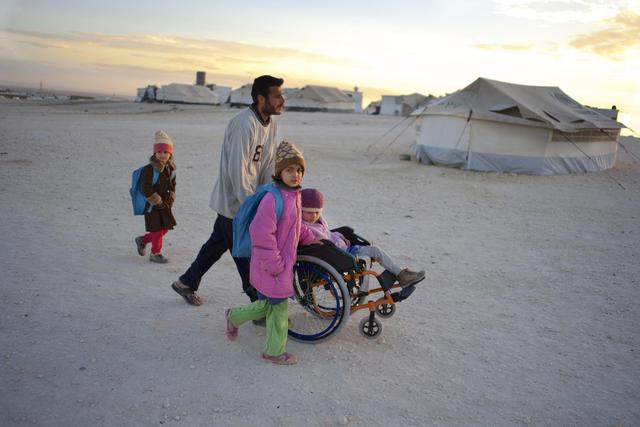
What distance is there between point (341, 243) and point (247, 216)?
904mm

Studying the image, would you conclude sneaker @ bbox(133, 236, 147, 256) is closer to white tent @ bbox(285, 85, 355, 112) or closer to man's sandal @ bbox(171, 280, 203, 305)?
man's sandal @ bbox(171, 280, 203, 305)

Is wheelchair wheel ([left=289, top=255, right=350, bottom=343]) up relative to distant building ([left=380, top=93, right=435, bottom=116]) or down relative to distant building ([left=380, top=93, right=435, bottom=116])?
down

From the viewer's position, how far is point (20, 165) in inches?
404

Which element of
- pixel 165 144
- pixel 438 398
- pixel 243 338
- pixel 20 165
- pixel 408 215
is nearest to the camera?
pixel 438 398

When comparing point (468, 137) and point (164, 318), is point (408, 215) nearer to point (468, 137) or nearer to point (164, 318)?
point (164, 318)

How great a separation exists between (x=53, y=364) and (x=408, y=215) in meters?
6.05

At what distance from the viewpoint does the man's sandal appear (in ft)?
13.6

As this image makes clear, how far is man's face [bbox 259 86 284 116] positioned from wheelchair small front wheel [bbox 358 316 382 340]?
5.89 feet

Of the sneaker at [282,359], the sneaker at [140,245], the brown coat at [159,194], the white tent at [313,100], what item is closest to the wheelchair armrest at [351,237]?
the sneaker at [282,359]

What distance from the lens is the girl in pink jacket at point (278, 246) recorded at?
313cm

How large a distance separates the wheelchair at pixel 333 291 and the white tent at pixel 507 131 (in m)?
11.0

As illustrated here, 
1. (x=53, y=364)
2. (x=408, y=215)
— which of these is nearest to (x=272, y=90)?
(x=53, y=364)

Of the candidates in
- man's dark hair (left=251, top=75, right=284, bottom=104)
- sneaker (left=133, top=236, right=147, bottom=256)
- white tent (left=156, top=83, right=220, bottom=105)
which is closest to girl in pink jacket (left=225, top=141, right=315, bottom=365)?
man's dark hair (left=251, top=75, right=284, bottom=104)

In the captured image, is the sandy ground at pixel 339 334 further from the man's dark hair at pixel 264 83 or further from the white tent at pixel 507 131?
the white tent at pixel 507 131
